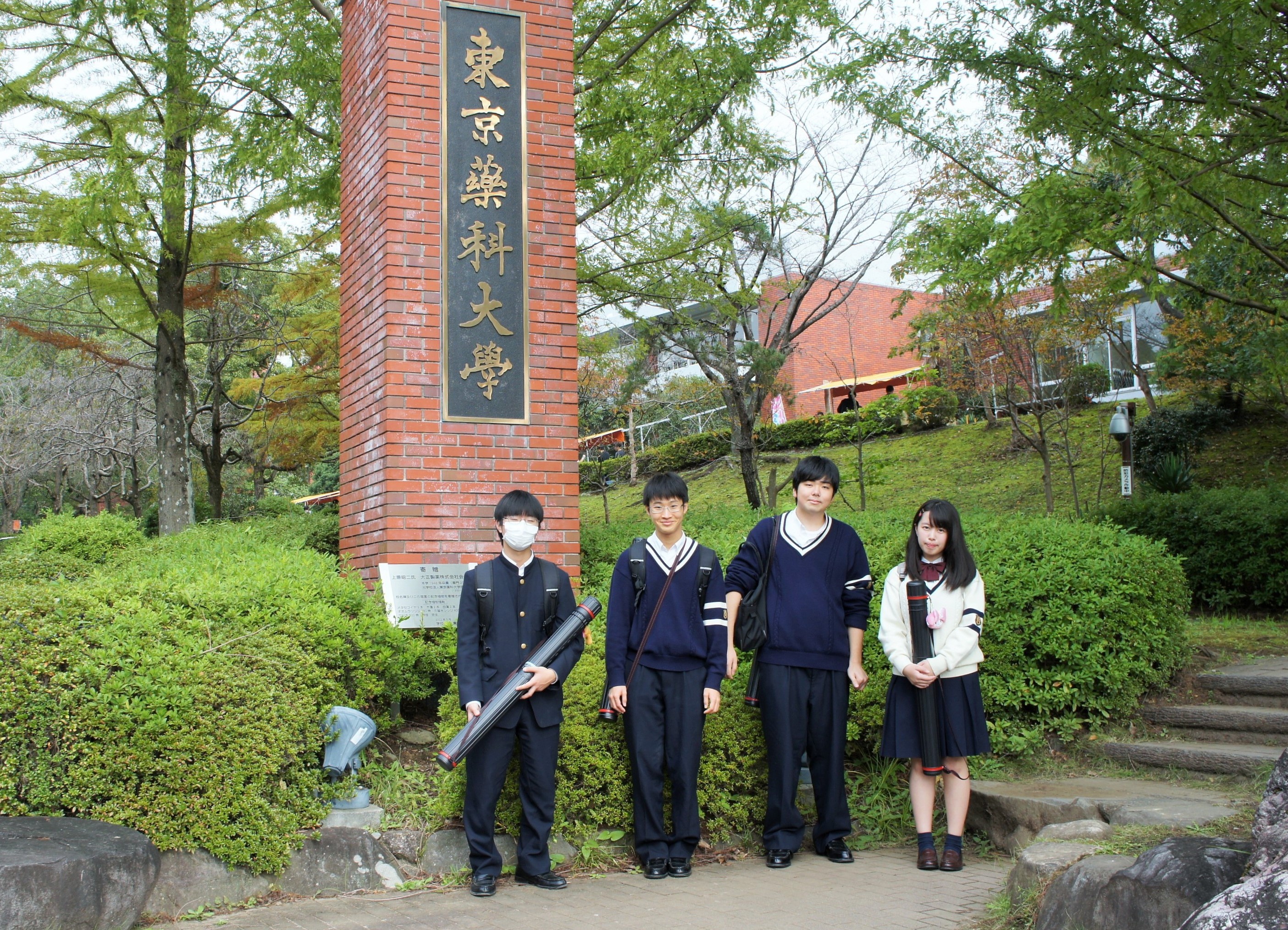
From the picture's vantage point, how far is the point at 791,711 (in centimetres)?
459

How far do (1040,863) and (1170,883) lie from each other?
2.22 feet

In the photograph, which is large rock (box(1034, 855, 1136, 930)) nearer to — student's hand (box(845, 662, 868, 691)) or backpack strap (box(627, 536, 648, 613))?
student's hand (box(845, 662, 868, 691))

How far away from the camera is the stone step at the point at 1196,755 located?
4.86 m

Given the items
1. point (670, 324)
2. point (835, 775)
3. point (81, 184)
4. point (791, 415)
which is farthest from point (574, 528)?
point (791, 415)

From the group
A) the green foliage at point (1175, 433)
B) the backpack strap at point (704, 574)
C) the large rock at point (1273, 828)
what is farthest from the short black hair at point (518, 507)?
the green foliage at point (1175, 433)

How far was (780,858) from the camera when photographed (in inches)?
178

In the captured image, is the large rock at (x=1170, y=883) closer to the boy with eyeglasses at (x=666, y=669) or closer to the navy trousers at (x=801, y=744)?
the navy trousers at (x=801, y=744)

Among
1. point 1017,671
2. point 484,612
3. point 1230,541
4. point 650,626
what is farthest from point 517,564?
point 1230,541

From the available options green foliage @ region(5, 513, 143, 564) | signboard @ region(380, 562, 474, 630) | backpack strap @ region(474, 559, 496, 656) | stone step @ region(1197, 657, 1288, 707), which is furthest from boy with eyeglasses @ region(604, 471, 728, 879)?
green foliage @ region(5, 513, 143, 564)

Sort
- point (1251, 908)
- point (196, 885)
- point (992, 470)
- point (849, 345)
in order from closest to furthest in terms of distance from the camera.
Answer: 1. point (1251, 908)
2. point (196, 885)
3. point (992, 470)
4. point (849, 345)

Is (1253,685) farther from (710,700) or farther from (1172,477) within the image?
(1172,477)

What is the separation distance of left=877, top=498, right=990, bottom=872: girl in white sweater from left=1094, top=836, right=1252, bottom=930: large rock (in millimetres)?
1391

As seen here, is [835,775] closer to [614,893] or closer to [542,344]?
[614,893]

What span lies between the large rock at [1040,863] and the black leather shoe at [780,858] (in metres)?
1.09
